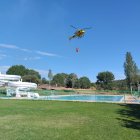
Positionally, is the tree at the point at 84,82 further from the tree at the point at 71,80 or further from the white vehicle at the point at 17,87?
the white vehicle at the point at 17,87

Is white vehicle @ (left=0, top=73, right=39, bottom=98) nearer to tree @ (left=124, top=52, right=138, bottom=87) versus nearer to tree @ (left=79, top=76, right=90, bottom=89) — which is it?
tree @ (left=124, top=52, right=138, bottom=87)

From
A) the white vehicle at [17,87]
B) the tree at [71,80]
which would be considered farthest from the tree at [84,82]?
the white vehicle at [17,87]

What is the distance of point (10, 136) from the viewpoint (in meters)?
8.81

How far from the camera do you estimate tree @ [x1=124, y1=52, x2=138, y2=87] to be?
7106 cm

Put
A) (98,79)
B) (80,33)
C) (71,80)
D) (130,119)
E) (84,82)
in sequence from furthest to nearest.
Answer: (98,79) < (84,82) < (71,80) < (80,33) < (130,119)

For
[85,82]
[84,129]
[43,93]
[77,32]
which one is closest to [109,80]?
[85,82]

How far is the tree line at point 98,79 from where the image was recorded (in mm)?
72250

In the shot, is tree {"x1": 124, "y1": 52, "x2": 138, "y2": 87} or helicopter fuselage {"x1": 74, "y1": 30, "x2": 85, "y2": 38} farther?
tree {"x1": 124, "y1": 52, "x2": 138, "y2": 87}

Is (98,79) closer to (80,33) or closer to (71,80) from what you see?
(71,80)

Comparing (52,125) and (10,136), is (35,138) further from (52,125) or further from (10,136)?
(52,125)

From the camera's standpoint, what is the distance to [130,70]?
72688 mm

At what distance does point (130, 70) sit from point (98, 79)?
83.5 feet

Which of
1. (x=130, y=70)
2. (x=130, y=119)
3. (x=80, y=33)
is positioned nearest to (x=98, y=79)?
(x=130, y=70)

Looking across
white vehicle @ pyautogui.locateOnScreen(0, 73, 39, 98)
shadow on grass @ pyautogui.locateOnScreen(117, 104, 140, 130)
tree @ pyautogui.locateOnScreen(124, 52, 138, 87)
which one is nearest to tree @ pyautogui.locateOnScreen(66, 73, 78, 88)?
tree @ pyautogui.locateOnScreen(124, 52, 138, 87)
